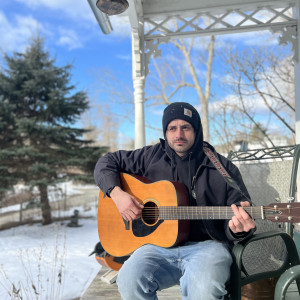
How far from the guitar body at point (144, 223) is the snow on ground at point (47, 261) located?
2.94 ft

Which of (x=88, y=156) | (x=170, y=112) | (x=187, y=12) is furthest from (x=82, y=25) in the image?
(x=170, y=112)

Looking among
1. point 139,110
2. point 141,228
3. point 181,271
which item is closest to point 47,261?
point 139,110

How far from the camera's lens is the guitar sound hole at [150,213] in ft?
6.03

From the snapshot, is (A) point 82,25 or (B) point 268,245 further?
(A) point 82,25

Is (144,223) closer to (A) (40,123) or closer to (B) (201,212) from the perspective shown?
(B) (201,212)

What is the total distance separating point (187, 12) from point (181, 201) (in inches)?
132

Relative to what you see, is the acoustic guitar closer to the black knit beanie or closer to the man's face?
the man's face

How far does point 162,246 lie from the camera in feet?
5.68

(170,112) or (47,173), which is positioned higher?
(170,112)

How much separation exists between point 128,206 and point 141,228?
19cm

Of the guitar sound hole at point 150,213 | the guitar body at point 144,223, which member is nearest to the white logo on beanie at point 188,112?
the guitar body at point 144,223

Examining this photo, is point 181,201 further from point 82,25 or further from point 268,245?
point 82,25

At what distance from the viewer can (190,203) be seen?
1.87m

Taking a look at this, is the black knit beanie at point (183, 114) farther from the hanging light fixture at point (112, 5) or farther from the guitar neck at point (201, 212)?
the hanging light fixture at point (112, 5)
